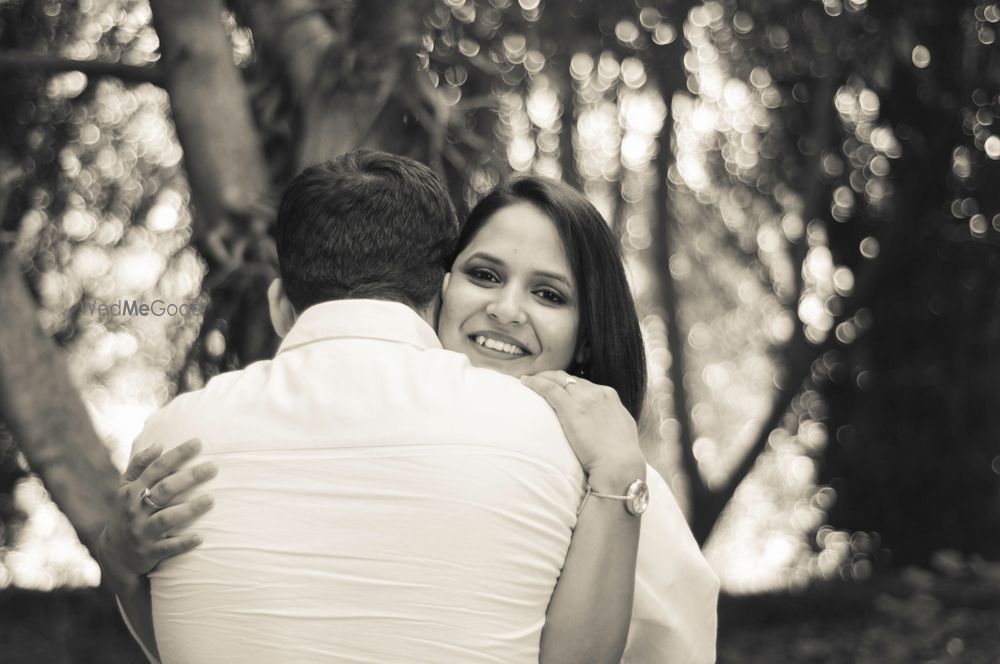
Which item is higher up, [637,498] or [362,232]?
[362,232]

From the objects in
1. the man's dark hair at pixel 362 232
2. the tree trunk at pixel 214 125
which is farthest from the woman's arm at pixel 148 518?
the tree trunk at pixel 214 125

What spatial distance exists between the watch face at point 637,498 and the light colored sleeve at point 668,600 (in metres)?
0.10

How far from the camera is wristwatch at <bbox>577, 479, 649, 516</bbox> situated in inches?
74.0

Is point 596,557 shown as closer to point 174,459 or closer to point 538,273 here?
point 174,459

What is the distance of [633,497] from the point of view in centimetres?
190

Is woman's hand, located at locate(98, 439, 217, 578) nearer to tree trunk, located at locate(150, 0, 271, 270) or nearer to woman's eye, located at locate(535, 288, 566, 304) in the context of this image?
woman's eye, located at locate(535, 288, 566, 304)

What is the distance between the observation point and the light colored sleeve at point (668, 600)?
2.01 m

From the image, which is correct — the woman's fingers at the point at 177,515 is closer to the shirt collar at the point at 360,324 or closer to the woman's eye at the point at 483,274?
the shirt collar at the point at 360,324

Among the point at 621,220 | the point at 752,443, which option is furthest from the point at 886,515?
the point at 621,220

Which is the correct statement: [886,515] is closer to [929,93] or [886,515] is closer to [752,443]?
[752,443]

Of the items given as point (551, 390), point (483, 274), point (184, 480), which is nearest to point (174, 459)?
point (184, 480)

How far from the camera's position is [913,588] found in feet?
23.3

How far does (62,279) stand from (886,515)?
5.47 metres

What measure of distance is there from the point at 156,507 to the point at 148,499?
0.06 ft
